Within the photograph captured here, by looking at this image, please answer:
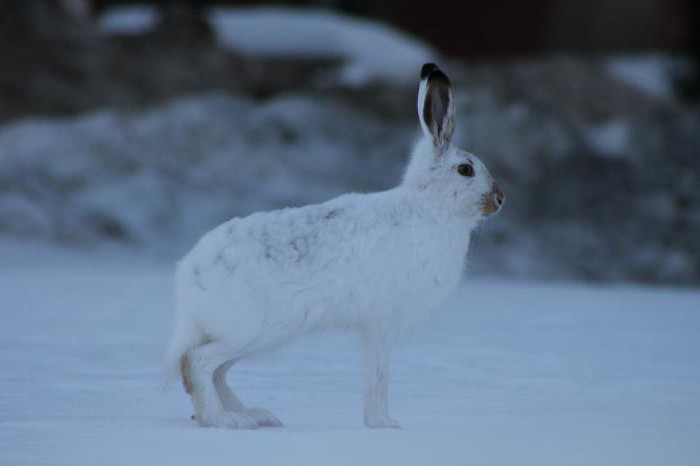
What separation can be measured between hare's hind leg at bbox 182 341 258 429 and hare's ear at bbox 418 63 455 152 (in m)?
1.01

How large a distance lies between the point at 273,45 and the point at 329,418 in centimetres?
1154

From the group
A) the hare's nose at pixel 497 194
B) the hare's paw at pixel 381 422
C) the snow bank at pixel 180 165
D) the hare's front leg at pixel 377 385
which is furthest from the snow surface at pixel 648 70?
the hare's paw at pixel 381 422

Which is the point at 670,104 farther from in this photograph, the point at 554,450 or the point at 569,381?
the point at 554,450

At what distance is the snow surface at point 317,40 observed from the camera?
51.9 ft

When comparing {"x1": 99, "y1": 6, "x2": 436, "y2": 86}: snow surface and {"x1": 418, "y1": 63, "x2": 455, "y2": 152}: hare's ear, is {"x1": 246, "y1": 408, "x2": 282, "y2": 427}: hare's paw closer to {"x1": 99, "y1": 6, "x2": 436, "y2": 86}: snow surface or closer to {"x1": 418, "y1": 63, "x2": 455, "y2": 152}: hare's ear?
{"x1": 418, "y1": 63, "x2": 455, "y2": 152}: hare's ear

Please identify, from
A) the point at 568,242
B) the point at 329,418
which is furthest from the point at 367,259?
the point at 568,242

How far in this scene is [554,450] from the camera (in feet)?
13.2

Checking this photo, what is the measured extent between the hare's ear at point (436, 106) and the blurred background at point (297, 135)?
635cm

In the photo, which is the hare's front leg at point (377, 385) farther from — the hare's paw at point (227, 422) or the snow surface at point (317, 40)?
the snow surface at point (317, 40)

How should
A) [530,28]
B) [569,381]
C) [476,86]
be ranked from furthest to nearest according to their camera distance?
1. [530,28]
2. [476,86]
3. [569,381]

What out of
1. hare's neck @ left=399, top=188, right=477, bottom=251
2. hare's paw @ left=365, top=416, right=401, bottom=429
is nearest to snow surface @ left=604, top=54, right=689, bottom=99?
hare's neck @ left=399, top=188, right=477, bottom=251

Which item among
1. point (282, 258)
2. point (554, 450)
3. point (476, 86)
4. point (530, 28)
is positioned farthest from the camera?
point (530, 28)

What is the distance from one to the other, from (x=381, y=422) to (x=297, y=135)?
883cm

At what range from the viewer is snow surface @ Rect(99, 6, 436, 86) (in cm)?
1582
